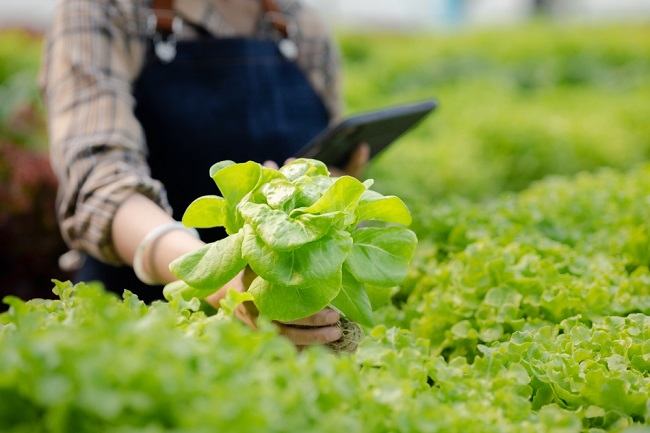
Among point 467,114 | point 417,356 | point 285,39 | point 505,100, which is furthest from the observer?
point 505,100

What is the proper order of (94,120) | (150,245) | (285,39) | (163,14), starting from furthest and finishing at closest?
(285,39) < (163,14) < (94,120) < (150,245)

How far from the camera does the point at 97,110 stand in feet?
6.20

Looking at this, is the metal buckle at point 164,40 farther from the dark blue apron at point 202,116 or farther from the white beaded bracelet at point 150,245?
the white beaded bracelet at point 150,245

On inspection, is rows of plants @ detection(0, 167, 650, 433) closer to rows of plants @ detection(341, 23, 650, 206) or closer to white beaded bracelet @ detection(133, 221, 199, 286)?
white beaded bracelet @ detection(133, 221, 199, 286)

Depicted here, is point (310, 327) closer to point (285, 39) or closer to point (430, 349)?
point (430, 349)

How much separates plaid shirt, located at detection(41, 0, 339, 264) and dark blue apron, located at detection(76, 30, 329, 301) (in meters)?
0.09

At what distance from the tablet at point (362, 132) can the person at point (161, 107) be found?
2.9 inches

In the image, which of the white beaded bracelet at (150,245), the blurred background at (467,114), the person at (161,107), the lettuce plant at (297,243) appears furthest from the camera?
the blurred background at (467,114)

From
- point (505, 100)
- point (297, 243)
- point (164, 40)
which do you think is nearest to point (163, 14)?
point (164, 40)

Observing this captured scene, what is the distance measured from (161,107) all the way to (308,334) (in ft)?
3.78

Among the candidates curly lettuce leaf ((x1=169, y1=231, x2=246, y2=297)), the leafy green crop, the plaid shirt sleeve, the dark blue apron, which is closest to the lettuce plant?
curly lettuce leaf ((x1=169, y1=231, x2=246, y2=297))

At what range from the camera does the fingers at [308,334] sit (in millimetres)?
1242

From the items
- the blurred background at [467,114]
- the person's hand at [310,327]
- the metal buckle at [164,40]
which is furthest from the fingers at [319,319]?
the metal buckle at [164,40]

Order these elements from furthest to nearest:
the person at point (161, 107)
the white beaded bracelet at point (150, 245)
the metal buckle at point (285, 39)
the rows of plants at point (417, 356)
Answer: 1. the metal buckle at point (285, 39)
2. the person at point (161, 107)
3. the white beaded bracelet at point (150, 245)
4. the rows of plants at point (417, 356)
